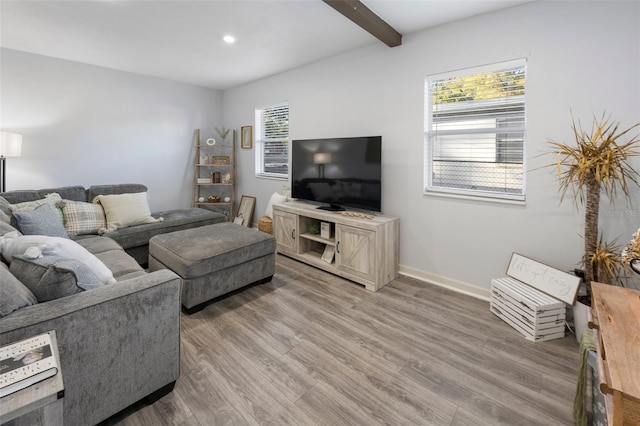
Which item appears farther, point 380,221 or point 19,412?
point 380,221

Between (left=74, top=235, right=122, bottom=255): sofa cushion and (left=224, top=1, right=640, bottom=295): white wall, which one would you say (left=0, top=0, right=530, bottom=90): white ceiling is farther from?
(left=74, top=235, right=122, bottom=255): sofa cushion

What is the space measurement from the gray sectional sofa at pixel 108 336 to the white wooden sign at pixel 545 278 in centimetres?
254

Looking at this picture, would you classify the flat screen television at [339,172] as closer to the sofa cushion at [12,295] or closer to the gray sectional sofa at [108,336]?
the gray sectional sofa at [108,336]

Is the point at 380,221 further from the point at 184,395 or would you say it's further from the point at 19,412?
the point at 19,412

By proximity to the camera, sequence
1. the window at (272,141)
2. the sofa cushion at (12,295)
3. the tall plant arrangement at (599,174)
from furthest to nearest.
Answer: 1. the window at (272,141)
2. the tall plant arrangement at (599,174)
3. the sofa cushion at (12,295)

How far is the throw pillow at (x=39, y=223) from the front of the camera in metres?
2.21

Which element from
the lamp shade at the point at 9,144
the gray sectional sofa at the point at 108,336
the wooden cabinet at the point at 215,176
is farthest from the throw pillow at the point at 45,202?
the wooden cabinet at the point at 215,176

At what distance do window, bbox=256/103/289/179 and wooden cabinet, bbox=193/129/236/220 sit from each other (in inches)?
26.1

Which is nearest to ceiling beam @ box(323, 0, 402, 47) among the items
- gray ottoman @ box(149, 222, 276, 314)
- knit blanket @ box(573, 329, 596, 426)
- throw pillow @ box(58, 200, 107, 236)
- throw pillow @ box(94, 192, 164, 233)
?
gray ottoman @ box(149, 222, 276, 314)

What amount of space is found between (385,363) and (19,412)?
1.71 m

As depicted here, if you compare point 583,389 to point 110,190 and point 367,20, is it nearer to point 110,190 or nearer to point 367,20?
point 367,20

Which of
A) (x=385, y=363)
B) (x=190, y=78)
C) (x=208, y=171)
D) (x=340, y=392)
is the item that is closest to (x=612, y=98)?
(x=385, y=363)

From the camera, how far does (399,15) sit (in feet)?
8.77

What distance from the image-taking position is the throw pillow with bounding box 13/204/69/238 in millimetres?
2205
